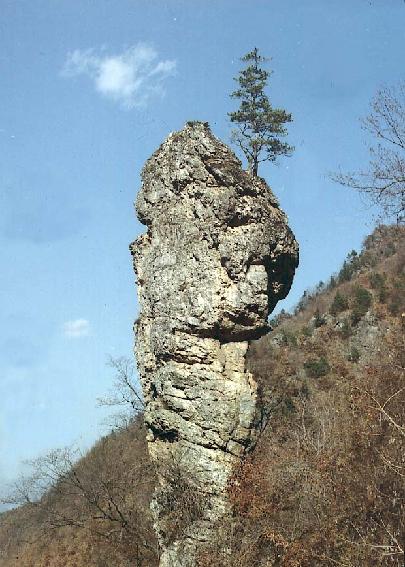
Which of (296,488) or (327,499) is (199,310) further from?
(327,499)

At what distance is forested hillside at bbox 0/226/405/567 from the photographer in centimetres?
1442

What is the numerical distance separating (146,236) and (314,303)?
41.7 metres

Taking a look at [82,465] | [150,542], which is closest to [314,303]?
[82,465]

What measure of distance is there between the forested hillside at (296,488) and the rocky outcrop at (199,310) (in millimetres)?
582

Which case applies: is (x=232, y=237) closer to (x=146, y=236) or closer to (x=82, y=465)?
(x=146, y=236)

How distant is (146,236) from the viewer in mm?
18188

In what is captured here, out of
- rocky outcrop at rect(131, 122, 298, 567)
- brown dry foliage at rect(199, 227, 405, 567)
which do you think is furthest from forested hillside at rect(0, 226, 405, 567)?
rocky outcrop at rect(131, 122, 298, 567)

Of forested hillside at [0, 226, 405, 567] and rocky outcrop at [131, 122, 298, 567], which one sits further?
rocky outcrop at [131, 122, 298, 567]

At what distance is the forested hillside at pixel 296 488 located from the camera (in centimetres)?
1442

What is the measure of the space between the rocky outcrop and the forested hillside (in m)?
0.58

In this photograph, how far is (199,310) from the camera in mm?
16266

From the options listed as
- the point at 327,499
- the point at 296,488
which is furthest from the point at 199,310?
the point at 327,499

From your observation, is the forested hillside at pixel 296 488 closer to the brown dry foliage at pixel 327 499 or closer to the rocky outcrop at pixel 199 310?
the brown dry foliage at pixel 327 499

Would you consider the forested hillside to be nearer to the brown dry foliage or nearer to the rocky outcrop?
the brown dry foliage
